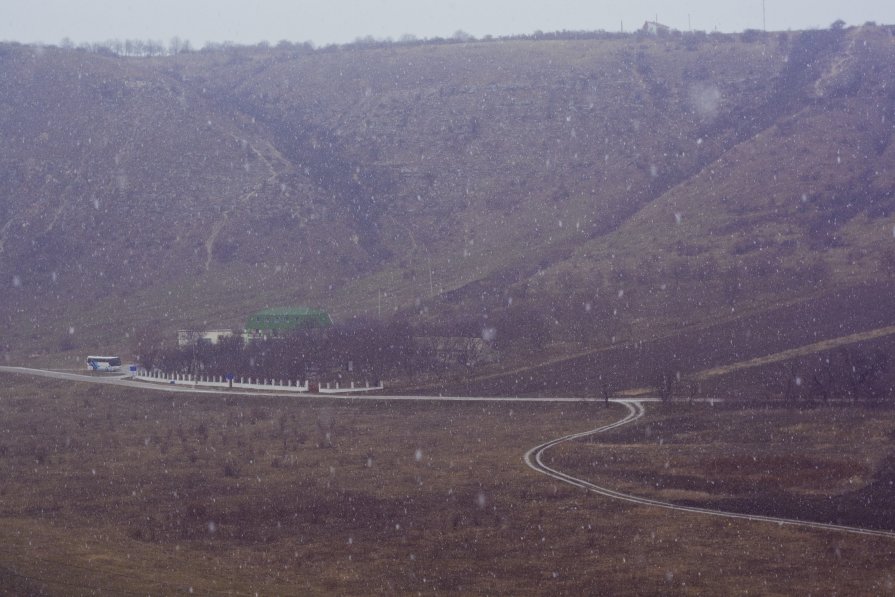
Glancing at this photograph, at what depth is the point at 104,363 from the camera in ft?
238

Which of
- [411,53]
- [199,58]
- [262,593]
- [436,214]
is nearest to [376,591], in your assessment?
[262,593]

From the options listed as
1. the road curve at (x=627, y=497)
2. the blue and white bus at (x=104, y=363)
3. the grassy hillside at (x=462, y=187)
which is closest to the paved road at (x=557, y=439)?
the road curve at (x=627, y=497)

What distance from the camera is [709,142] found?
114m

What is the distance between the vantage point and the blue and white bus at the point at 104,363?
237ft

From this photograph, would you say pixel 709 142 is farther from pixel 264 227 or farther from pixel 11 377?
pixel 11 377

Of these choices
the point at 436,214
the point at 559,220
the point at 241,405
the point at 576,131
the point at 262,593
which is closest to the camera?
the point at 262,593

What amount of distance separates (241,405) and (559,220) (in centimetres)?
5367

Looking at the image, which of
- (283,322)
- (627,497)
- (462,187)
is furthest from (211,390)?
(462,187)

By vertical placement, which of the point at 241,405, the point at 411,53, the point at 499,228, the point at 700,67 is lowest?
the point at 241,405

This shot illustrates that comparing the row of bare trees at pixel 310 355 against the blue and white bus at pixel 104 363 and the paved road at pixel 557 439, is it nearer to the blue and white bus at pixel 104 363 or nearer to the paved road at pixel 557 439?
the blue and white bus at pixel 104 363

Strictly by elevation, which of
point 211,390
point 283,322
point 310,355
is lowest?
point 211,390

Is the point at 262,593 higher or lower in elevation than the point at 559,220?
lower

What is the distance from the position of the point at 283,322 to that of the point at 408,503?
148ft

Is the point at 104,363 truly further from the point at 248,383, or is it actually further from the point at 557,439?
the point at 557,439
